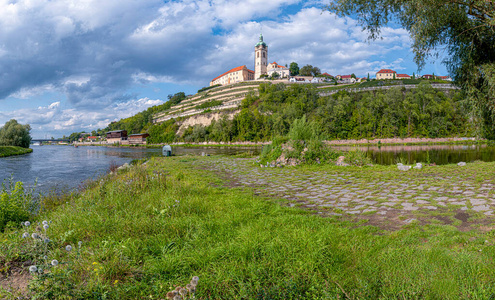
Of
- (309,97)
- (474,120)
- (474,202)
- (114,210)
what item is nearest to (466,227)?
(474,202)

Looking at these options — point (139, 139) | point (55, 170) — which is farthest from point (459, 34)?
point (139, 139)

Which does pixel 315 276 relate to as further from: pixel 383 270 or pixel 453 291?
pixel 453 291

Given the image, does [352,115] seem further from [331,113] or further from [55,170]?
[55,170]

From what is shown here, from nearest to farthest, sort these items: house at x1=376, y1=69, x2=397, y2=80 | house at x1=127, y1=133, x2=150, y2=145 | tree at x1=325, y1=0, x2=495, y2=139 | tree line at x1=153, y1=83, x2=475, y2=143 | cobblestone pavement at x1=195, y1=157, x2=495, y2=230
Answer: cobblestone pavement at x1=195, y1=157, x2=495, y2=230 → tree at x1=325, y1=0, x2=495, y2=139 → tree line at x1=153, y1=83, x2=475, y2=143 → house at x1=127, y1=133, x2=150, y2=145 → house at x1=376, y1=69, x2=397, y2=80

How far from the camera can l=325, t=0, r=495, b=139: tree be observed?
611 centimetres

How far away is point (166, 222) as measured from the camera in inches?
128

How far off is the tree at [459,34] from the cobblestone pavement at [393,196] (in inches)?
87.2

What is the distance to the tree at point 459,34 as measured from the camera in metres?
6.11

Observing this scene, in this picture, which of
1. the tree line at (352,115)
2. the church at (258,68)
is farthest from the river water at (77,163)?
the church at (258,68)

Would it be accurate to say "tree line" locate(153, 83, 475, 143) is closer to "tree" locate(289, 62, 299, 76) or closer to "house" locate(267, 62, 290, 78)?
"house" locate(267, 62, 290, 78)

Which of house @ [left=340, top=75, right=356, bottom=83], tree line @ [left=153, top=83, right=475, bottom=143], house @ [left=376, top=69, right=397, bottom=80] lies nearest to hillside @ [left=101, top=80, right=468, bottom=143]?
tree line @ [left=153, top=83, right=475, bottom=143]

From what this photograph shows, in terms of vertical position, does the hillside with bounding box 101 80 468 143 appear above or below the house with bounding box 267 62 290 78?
below

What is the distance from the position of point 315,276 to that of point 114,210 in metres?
3.39

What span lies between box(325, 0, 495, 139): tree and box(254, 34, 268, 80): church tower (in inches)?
4602
